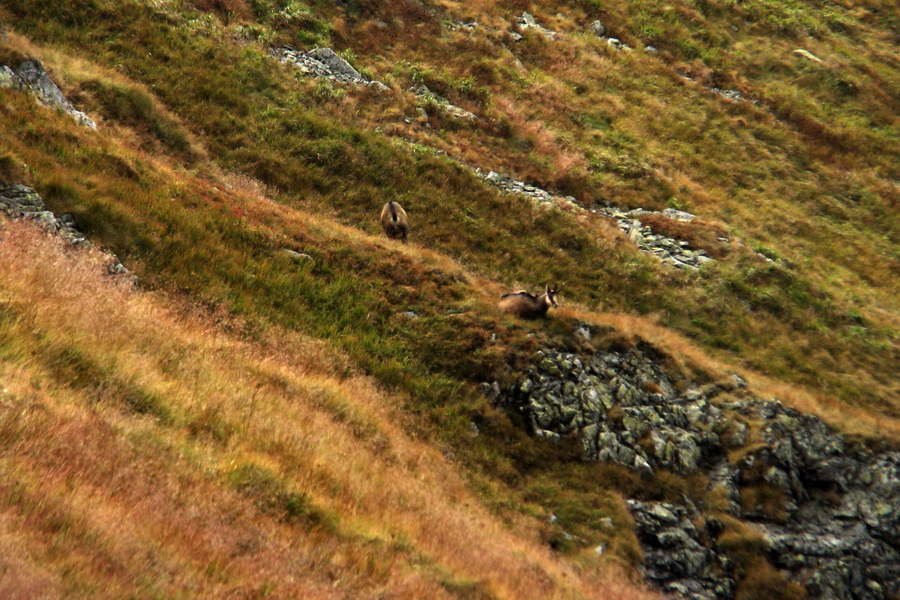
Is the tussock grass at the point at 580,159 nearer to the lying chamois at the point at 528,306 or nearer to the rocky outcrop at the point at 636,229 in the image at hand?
the rocky outcrop at the point at 636,229

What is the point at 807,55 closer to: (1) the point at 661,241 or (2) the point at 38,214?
(1) the point at 661,241

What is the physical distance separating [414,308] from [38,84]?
12523 millimetres

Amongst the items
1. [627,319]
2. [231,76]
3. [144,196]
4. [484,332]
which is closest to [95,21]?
[231,76]

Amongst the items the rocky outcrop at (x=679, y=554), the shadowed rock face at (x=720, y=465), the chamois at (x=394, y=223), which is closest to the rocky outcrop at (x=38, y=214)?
the shadowed rock face at (x=720, y=465)

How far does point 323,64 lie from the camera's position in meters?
29.4

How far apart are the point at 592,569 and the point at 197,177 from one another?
52.4 feet

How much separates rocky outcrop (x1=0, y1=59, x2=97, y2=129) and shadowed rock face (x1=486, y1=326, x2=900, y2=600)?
48.2ft

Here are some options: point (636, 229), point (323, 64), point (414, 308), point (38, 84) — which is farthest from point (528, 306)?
point (323, 64)

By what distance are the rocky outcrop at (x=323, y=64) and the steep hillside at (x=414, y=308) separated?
183 millimetres

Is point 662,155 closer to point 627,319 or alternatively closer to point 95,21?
point 627,319

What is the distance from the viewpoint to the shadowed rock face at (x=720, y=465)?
13570mm

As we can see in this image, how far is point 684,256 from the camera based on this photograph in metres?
26.8

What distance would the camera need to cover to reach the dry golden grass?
555cm

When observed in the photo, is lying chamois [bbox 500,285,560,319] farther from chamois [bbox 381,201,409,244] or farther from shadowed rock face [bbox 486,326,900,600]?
chamois [bbox 381,201,409,244]
